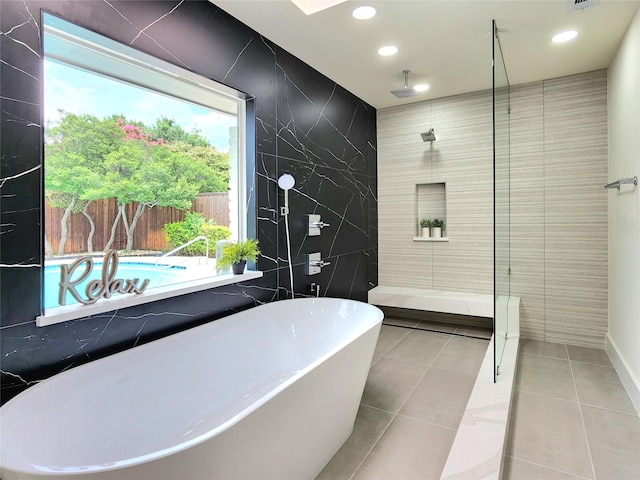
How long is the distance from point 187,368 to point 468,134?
3.70m

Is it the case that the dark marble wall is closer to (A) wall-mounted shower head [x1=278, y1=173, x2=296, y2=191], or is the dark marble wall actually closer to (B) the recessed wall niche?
(A) wall-mounted shower head [x1=278, y1=173, x2=296, y2=191]

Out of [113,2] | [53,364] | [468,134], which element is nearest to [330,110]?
[468,134]

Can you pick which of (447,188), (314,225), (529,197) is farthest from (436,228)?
(314,225)

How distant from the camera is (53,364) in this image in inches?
64.4

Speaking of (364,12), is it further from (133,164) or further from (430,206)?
(430,206)

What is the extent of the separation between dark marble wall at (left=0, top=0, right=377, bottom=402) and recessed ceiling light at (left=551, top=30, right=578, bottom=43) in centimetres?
190

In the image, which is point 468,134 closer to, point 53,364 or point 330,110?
point 330,110

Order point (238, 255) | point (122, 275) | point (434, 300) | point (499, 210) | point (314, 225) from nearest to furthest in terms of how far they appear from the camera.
→ point (122, 275) → point (238, 255) → point (499, 210) → point (314, 225) → point (434, 300)

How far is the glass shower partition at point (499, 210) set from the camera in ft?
8.19

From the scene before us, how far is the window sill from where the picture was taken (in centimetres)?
160

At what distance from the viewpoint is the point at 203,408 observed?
1990 mm

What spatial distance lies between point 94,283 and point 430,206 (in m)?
3.72

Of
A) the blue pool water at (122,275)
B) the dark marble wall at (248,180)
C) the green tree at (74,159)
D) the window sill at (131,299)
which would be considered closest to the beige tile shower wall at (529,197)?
the dark marble wall at (248,180)

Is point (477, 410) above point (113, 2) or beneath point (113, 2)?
beneath
